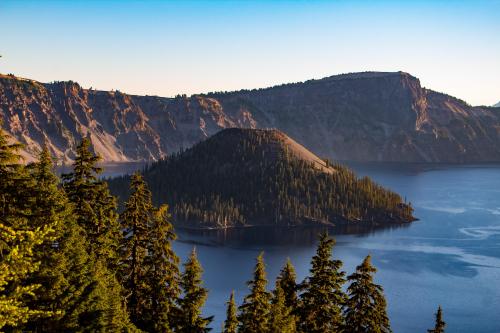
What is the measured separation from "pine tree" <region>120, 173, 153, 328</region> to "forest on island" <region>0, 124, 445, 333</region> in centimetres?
8

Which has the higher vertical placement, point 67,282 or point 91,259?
point 91,259

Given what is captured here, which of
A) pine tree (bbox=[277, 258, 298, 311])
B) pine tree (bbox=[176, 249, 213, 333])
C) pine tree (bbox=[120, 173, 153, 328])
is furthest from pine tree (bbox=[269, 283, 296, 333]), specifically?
pine tree (bbox=[120, 173, 153, 328])

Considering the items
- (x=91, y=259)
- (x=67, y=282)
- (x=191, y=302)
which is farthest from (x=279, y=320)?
(x=67, y=282)

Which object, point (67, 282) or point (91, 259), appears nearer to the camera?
point (67, 282)

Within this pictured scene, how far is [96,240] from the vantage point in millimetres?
48281

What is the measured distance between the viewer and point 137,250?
4847cm

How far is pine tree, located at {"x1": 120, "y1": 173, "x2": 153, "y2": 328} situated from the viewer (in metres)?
47.5

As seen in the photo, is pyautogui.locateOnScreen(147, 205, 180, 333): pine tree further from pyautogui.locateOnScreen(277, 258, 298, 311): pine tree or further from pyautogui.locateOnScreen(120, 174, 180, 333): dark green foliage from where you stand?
pyautogui.locateOnScreen(277, 258, 298, 311): pine tree

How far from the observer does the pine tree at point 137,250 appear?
47.5m

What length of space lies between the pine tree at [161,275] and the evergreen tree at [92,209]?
3.68 meters

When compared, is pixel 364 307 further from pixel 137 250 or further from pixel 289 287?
pixel 137 250

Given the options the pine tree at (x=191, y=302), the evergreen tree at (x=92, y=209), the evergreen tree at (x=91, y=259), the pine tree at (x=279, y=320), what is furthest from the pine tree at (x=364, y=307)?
the evergreen tree at (x=92, y=209)

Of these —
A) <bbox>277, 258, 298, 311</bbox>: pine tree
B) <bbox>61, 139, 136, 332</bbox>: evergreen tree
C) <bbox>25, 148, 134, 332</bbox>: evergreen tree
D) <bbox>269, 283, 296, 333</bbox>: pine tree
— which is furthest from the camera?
<bbox>277, 258, 298, 311</bbox>: pine tree

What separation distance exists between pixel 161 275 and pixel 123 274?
371cm
